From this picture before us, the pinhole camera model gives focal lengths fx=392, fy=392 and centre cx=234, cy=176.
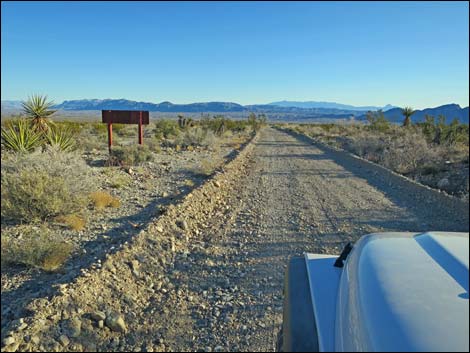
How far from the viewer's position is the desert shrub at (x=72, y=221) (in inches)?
270

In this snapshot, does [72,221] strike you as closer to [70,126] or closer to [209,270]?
[209,270]

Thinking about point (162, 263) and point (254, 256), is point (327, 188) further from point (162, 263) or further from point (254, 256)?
point (162, 263)

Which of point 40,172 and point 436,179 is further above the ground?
point 40,172

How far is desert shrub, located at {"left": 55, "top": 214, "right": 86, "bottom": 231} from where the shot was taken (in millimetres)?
6852

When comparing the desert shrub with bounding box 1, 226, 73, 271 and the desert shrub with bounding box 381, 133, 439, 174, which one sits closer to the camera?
the desert shrub with bounding box 1, 226, 73, 271

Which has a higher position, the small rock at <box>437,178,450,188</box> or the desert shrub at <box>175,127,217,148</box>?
the desert shrub at <box>175,127,217,148</box>

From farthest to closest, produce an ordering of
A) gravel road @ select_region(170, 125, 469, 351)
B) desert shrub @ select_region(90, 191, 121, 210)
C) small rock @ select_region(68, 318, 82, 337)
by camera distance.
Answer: desert shrub @ select_region(90, 191, 121, 210), gravel road @ select_region(170, 125, 469, 351), small rock @ select_region(68, 318, 82, 337)

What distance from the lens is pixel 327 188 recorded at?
12078mm

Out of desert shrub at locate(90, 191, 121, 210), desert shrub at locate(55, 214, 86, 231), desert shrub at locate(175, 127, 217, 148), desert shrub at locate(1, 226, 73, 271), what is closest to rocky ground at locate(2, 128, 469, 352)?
desert shrub at locate(1, 226, 73, 271)

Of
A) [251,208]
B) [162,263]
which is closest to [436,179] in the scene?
[251,208]

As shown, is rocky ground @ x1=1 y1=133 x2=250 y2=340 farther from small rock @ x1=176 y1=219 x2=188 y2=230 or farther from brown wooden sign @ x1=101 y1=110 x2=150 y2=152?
brown wooden sign @ x1=101 y1=110 x2=150 y2=152

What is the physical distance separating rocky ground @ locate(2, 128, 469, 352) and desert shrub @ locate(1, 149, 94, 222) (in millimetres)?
1598

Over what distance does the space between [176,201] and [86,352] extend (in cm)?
556

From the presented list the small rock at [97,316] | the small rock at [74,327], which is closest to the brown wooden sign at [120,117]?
the small rock at [97,316]
